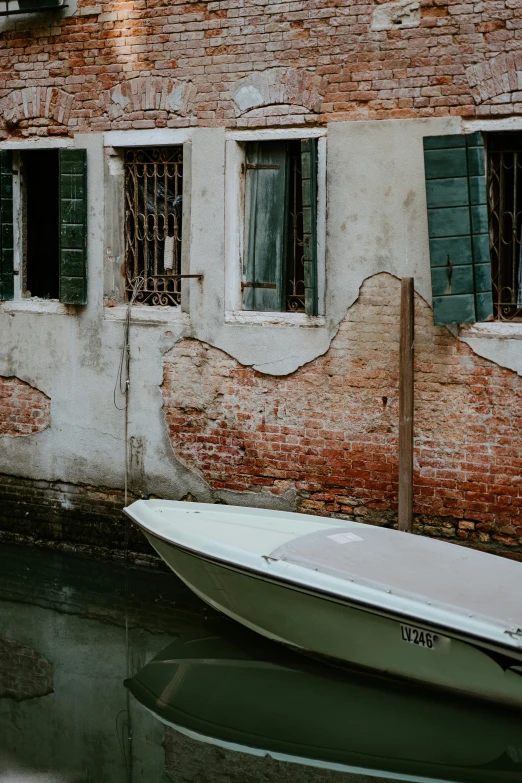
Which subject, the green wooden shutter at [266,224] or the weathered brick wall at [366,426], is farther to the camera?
the green wooden shutter at [266,224]

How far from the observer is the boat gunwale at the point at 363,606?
5.17 metres

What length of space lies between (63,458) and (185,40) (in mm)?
3199

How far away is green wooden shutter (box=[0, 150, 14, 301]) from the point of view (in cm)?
835

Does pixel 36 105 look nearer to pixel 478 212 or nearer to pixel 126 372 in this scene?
pixel 126 372

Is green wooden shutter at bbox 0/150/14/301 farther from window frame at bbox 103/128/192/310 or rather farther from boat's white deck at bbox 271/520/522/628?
boat's white deck at bbox 271/520/522/628

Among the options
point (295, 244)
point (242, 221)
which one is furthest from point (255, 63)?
point (295, 244)

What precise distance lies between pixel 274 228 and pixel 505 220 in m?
1.58

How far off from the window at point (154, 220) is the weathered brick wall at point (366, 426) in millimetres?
547

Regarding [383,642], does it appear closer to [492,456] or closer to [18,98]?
[492,456]

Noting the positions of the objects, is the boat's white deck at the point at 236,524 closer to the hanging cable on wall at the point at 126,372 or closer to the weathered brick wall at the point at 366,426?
the weathered brick wall at the point at 366,426

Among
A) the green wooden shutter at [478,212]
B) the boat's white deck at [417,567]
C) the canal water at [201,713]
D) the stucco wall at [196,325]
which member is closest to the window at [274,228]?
the stucco wall at [196,325]

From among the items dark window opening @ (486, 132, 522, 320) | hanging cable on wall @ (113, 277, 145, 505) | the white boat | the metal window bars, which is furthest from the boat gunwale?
dark window opening @ (486, 132, 522, 320)

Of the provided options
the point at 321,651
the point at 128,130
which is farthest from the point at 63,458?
the point at 321,651

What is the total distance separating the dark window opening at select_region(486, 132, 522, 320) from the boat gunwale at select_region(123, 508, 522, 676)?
2209mm
